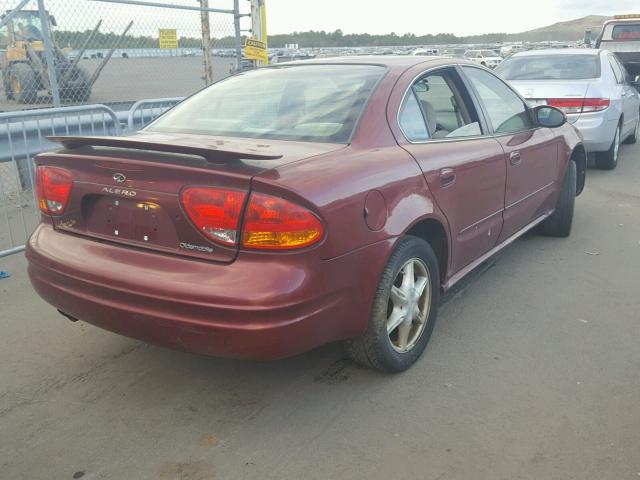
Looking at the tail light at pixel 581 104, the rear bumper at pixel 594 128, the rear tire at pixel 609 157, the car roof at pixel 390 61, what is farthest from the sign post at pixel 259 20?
the car roof at pixel 390 61

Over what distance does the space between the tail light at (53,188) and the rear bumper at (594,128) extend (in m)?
6.71

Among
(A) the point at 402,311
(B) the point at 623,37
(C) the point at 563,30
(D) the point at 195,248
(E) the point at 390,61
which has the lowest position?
(A) the point at 402,311

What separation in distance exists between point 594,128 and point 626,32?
38.5 ft

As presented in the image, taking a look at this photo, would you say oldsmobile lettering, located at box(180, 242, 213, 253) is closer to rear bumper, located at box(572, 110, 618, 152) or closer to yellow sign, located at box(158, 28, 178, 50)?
yellow sign, located at box(158, 28, 178, 50)

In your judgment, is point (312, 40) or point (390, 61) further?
point (312, 40)

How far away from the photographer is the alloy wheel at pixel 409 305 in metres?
3.04

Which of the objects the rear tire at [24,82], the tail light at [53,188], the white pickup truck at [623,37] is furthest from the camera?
the white pickup truck at [623,37]

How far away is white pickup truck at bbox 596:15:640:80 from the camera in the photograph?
1633 cm

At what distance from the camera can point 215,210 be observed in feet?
8.07

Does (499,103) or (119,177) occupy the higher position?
(499,103)

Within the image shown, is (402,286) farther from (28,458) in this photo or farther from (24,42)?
(24,42)

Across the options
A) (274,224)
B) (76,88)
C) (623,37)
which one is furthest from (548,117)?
(623,37)

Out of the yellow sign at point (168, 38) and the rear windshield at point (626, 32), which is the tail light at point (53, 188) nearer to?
the yellow sign at point (168, 38)

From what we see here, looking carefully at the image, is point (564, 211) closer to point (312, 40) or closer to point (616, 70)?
point (616, 70)
